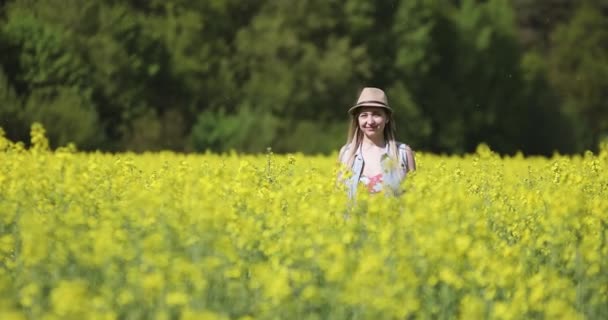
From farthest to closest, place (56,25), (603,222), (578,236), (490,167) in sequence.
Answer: (56,25), (490,167), (603,222), (578,236)

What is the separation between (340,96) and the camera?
41438 millimetres

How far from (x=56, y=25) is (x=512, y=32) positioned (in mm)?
25468

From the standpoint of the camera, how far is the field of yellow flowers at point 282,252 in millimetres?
5508

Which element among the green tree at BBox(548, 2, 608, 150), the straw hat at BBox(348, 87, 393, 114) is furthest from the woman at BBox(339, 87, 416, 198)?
the green tree at BBox(548, 2, 608, 150)

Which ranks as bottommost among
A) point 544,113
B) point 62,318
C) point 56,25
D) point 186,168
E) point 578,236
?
point 62,318

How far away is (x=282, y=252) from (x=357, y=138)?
5.61 feet

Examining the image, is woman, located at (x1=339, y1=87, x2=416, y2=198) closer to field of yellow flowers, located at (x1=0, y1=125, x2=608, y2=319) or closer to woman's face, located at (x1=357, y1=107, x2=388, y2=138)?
woman's face, located at (x1=357, y1=107, x2=388, y2=138)

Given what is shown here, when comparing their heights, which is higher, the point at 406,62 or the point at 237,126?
the point at 406,62

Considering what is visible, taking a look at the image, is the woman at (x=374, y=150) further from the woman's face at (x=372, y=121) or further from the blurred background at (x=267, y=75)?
the blurred background at (x=267, y=75)

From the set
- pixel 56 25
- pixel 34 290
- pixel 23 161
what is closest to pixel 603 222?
pixel 23 161

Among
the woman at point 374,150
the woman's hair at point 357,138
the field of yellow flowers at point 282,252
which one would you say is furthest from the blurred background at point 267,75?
the field of yellow flowers at point 282,252

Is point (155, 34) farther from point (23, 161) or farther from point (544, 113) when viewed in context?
point (23, 161)

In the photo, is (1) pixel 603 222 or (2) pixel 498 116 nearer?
(1) pixel 603 222

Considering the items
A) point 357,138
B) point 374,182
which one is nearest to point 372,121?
point 357,138
